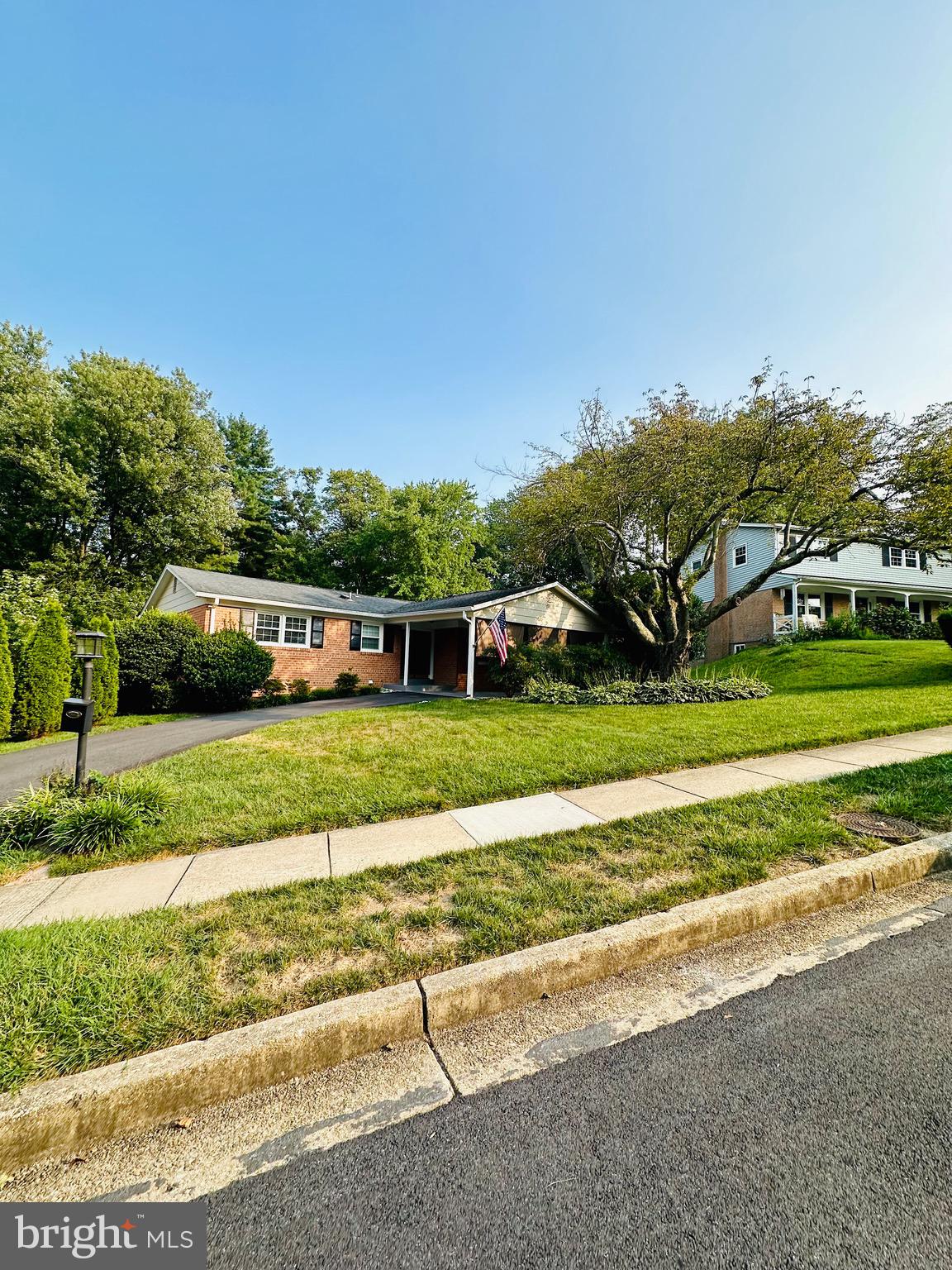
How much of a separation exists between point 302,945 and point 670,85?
37.9ft

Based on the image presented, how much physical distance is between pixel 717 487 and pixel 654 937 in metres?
11.6

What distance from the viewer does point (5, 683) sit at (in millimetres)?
9367

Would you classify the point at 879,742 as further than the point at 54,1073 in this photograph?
Yes

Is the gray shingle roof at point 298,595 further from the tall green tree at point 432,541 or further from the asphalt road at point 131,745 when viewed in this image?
the tall green tree at point 432,541

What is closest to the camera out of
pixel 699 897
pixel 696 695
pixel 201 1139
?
pixel 201 1139

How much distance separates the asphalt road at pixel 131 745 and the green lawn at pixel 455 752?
99cm

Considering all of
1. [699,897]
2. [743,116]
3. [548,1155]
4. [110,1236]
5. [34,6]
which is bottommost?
[110,1236]

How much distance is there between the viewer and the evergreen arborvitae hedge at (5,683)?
30.4 ft

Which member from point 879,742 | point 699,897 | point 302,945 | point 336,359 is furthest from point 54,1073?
point 336,359

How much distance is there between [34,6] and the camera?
22.5ft

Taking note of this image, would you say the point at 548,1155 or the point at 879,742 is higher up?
the point at 879,742

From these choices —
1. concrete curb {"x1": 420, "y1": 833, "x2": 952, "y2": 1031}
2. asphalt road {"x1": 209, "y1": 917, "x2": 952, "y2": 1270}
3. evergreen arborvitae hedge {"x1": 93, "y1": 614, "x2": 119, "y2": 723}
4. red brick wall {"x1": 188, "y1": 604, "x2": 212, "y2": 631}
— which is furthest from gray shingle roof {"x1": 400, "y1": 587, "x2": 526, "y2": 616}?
asphalt road {"x1": 209, "y1": 917, "x2": 952, "y2": 1270}

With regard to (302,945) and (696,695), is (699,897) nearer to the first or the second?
(302,945)

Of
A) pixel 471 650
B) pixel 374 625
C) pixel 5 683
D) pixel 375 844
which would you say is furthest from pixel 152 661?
pixel 375 844
